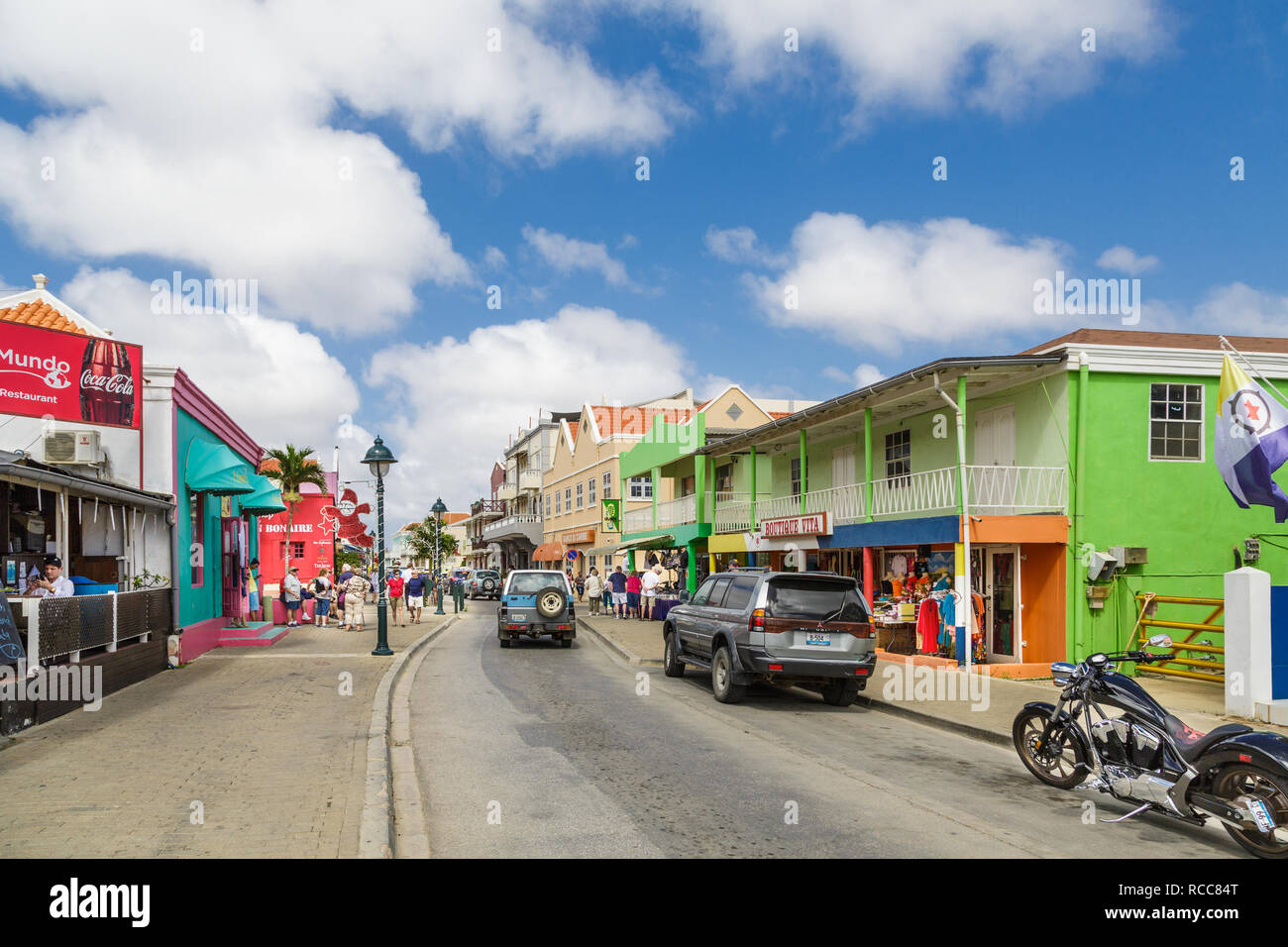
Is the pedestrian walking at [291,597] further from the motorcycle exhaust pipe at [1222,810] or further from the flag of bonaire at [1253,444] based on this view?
the motorcycle exhaust pipe at [1222,810]

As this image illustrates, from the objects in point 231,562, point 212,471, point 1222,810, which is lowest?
point 1222,810

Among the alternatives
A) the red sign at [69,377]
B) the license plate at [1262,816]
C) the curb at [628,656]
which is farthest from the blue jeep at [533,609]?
the license plate at [1262,816]

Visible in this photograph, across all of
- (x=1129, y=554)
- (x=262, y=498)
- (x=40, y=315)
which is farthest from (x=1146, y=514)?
(x=40, y=315)

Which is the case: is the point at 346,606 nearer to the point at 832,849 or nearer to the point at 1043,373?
the point at 1043,373

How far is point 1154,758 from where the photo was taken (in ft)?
22.5

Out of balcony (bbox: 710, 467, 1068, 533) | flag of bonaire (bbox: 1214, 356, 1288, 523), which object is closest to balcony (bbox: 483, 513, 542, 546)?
balcony (bbox: 710, 467, 1068, 533)

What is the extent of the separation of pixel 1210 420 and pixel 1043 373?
3195mm

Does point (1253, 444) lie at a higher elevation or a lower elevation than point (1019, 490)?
higher

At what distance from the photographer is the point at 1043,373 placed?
656 inches

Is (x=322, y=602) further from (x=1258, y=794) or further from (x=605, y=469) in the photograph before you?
(x=1258, y=794)

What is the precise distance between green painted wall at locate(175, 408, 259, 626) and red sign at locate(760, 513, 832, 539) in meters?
11.9

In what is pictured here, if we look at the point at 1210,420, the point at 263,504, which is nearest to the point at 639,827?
the point at 1210,420

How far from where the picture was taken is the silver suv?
1231 centimetres

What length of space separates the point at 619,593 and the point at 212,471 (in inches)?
637
